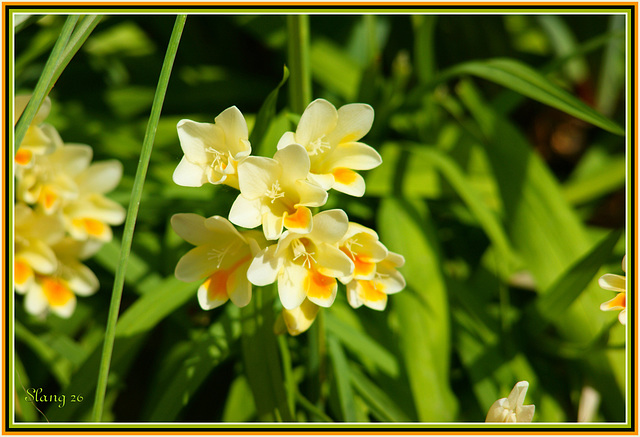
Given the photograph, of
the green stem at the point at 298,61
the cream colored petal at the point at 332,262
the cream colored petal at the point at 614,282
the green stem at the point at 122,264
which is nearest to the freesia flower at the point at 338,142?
the cream colored petal at the point at 332,262

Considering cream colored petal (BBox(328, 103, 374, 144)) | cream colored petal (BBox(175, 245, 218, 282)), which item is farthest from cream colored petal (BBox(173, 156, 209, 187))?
cream colored petal (BBox(328, 103, 374, 144))

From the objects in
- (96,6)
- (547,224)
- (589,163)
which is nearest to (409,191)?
(547,224)

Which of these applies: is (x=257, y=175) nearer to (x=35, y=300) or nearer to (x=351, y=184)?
(x=351, y=184)

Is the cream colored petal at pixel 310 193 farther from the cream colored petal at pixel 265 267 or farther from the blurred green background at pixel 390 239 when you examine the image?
the blurred green background at pixel 390 239

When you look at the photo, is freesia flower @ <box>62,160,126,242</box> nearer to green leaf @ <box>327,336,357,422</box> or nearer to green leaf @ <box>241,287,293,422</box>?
green leaf @ <box>241,287,293,422</box>

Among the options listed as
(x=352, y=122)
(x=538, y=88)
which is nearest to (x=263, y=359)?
(x=352, y=122)

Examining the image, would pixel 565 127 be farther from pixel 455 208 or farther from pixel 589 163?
pixel 455 208

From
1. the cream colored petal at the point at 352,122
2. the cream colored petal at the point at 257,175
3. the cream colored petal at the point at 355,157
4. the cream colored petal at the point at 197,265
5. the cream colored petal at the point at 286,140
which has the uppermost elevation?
the cream colored petal at the point at 352,122
